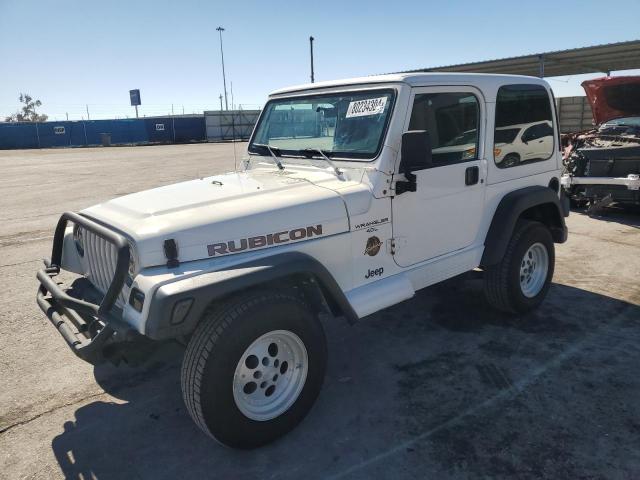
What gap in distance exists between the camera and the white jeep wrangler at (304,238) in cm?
262

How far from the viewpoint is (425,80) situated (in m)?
3.55

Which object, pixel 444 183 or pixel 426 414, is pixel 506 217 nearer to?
pixel 444 183

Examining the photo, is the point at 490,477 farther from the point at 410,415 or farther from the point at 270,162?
the point at 270,162

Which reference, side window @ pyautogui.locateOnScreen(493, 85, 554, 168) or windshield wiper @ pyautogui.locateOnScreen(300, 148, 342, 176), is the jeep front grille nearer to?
windshield wiper @ pyautogui.locateOnScreen(300, 148, 342, 176)

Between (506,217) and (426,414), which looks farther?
(506,217)

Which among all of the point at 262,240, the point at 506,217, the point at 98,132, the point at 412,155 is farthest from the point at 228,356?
the point at 98,132

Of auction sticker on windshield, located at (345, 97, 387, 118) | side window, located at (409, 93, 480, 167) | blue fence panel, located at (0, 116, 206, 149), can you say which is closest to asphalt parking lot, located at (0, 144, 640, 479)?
side window, located at (409, 93, 480, 167)

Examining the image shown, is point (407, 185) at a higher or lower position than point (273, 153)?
lower

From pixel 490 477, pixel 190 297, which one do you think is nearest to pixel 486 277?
pixel 490 477

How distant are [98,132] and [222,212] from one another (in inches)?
1629

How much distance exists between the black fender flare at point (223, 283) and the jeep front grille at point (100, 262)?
0.49m

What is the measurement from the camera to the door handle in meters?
3.87

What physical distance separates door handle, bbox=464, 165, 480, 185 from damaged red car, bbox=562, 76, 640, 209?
17.9 feet

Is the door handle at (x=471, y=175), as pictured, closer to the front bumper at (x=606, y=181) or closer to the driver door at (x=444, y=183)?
the driver door at (x=444, y=183)
